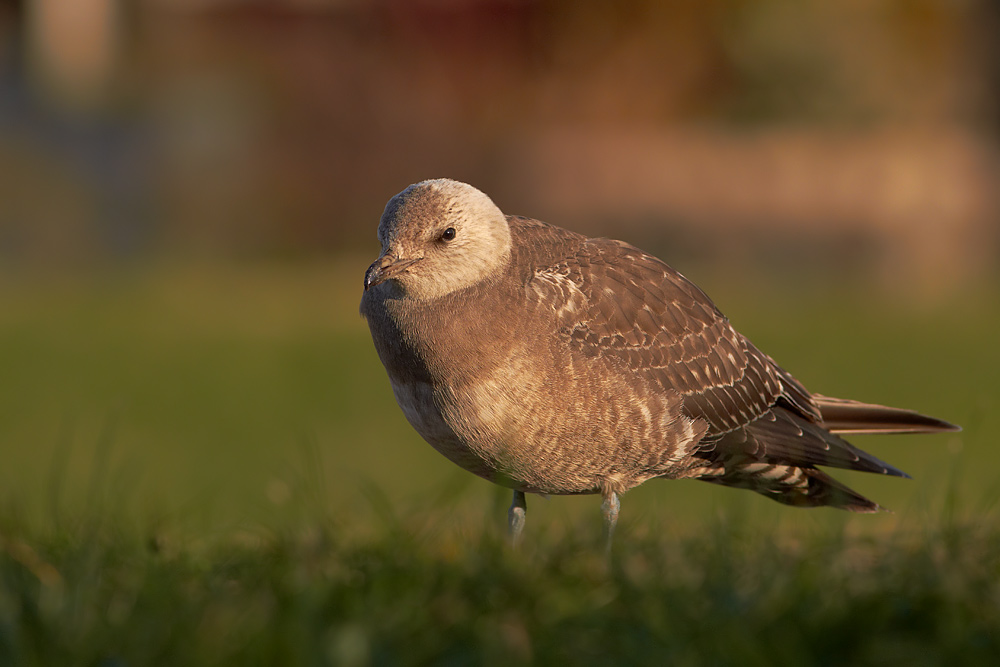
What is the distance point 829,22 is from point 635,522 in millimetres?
24282

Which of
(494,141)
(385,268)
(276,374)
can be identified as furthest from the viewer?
(494,141)

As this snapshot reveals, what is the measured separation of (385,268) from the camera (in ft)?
18.4

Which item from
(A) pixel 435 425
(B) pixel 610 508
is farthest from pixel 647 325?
(A) pixel 435 425

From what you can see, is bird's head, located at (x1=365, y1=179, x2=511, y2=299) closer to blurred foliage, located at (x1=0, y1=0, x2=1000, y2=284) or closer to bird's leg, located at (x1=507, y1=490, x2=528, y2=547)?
bird's leg, located at (x1=507, y1=490, x2=528, y2=547)

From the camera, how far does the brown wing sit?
19.9ft

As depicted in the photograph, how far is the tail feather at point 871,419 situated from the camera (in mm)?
6637

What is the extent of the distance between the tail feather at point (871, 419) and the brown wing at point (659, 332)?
109 mm

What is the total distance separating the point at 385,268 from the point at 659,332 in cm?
157

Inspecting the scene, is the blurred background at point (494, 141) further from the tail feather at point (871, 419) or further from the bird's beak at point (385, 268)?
the bird's beak at point (385, 268)

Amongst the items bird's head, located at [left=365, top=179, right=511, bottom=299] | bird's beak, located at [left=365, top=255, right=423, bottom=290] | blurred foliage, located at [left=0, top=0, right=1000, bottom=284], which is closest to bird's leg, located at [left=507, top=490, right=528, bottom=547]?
bird's head, located at [left=365, top=179, right=511, bottom=299]

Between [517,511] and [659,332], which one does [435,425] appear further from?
[659,332]

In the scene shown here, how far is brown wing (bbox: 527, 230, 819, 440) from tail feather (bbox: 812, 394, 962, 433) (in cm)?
11

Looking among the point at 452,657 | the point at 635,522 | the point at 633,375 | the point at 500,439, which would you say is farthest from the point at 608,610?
the point at 633,375

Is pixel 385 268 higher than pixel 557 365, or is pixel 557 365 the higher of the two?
pixel 385 268
